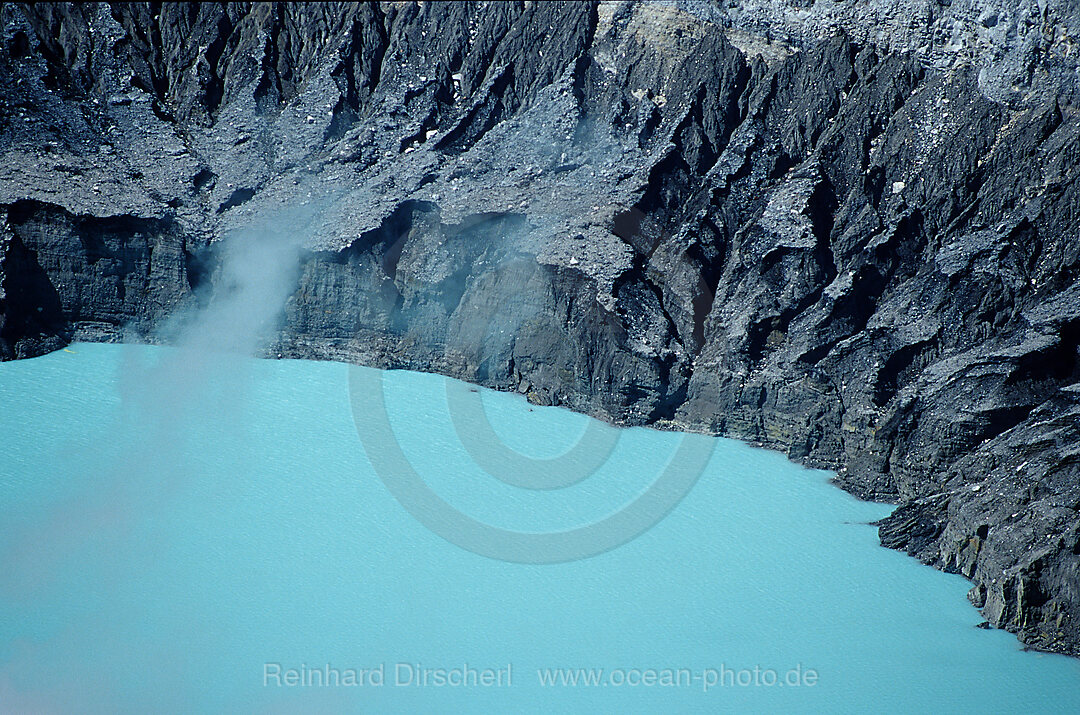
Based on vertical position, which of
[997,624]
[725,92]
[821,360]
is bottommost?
[997,624]

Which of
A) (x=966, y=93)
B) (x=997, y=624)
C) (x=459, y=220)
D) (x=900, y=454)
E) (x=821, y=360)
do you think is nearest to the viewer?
(x=997, y=624)

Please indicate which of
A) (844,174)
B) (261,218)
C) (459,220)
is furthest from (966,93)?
(261,218)

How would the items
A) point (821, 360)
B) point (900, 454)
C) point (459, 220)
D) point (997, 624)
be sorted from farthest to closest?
point (459, 220) < point (821, 360) < point (900, 454) < point (997, 624)

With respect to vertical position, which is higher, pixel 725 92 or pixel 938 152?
pixel 725 92

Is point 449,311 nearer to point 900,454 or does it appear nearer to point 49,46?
point 900,454

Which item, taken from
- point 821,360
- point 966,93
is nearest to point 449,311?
point 821,360

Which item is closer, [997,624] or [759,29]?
[997,624]
